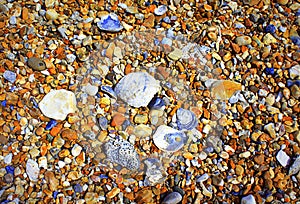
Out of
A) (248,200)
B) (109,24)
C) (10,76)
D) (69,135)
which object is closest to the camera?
(248,200)

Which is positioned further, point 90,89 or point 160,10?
point 160,10

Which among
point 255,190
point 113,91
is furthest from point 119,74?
point 255,190

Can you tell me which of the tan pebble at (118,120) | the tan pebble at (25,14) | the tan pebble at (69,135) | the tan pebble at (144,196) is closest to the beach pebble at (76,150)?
the tan pebble at (69,135)

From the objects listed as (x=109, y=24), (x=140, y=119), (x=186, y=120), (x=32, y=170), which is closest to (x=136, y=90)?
(x=140, y=119)

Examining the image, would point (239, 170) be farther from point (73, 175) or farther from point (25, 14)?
point (25, 14)

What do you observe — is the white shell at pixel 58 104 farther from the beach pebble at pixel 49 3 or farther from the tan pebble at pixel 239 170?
the tan pebble at pixel 239 170

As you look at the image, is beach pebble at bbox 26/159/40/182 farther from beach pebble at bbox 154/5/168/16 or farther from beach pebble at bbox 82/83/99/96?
beach pebble at bbox 154/5/168/16
